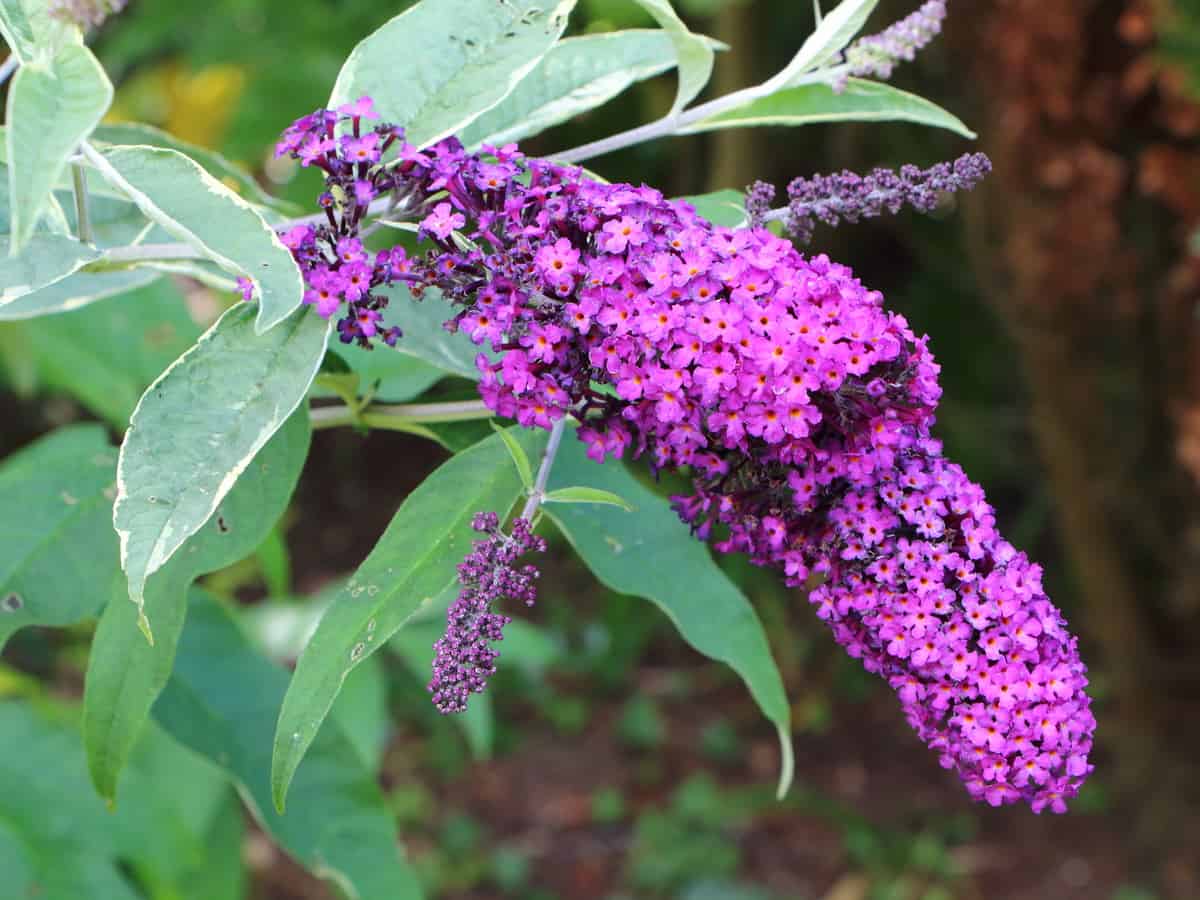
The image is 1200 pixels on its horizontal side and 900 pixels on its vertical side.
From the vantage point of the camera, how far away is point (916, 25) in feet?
3.42

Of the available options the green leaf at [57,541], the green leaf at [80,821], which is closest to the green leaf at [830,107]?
the green leaf at [57,541]

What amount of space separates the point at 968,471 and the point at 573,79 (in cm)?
270

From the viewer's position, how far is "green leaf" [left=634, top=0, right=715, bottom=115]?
0.92m

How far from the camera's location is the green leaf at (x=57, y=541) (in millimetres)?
1117

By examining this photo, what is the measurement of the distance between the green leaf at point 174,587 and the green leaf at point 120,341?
2.48 feet

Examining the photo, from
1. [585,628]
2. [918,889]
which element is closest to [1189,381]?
[918,889]

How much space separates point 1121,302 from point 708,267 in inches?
105

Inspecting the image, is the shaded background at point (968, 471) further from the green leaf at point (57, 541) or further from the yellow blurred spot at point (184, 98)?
the green leaf at point (57, 541)

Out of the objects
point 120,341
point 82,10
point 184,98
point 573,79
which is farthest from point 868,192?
point 184,98

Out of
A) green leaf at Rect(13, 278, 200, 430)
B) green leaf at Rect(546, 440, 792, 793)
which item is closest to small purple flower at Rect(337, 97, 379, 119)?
green leaf at Rect(546, 440, 792, 793)

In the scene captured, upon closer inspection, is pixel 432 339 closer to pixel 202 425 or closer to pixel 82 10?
pixel 202 425

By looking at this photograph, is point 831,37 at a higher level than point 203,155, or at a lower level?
higher

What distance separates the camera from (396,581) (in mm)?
908

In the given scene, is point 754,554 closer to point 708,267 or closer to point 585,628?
point 708,267
